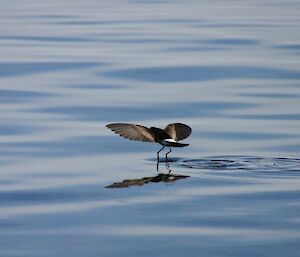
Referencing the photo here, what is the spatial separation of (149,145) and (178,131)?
3.52 feet

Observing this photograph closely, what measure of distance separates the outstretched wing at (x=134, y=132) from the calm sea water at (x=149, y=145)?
24 centimetres

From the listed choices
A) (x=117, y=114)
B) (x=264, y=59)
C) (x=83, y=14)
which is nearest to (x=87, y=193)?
(x=117, y=114)

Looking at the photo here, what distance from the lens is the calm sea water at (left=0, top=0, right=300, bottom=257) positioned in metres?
7.91

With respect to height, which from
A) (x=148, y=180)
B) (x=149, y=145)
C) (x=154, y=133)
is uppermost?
(x=149, y=145)

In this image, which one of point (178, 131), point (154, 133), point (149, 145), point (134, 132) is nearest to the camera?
point (154, 133)

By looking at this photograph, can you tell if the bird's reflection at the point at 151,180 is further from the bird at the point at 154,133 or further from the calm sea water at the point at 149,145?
the bird at the point at 154,133

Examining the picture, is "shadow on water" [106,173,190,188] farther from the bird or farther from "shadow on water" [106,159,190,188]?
the bird

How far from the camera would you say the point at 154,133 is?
10.3 m

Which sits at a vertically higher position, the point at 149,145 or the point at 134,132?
the point at 149,145

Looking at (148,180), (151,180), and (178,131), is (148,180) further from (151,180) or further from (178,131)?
(178,131)

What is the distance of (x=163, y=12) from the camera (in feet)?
92.9

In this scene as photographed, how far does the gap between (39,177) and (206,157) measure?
165cm

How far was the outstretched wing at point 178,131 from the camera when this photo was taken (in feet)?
34.1

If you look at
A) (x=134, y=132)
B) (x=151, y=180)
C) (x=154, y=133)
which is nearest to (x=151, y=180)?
(x=151, y=180)
